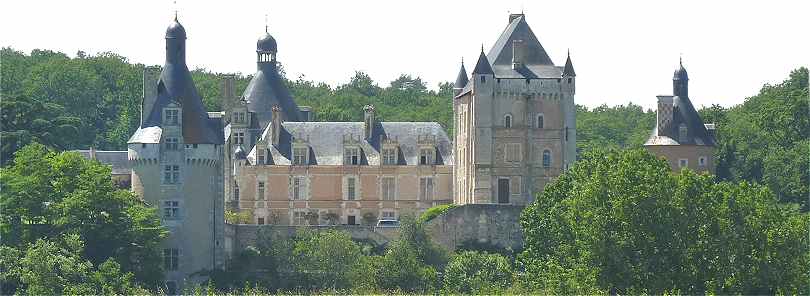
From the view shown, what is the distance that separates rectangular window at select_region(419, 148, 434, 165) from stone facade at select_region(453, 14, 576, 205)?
10.5 feet

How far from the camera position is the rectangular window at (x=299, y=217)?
313ft

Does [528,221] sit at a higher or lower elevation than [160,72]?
lower

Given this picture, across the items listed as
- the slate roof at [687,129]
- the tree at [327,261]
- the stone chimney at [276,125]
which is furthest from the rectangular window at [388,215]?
the slate roof at [687,129]

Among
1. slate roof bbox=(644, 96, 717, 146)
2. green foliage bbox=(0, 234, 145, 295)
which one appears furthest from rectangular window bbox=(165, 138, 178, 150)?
slate roof bbox=(644, 96, 717, 146)

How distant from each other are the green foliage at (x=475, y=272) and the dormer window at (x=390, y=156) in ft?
39.3

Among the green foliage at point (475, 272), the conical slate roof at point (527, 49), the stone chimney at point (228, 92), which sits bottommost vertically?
the green foliage at point (475, 272)

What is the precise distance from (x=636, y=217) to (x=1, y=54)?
202 feet

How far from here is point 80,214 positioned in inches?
3157

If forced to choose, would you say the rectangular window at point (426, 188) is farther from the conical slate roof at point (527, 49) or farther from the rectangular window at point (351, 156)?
the conical slate roof at point (527, 49)

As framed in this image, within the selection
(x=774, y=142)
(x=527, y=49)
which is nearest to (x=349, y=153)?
(x=527, y=49)

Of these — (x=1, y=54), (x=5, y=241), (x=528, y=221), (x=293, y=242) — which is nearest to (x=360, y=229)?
(x=293, y=242)

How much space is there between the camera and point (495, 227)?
88438 mm

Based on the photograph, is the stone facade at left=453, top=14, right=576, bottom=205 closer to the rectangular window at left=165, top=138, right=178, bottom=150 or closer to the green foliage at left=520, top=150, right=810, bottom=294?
the rectangular window at left=165, top=138, right=178, bottom=150

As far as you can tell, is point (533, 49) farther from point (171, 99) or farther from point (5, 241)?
point (5, 241)
